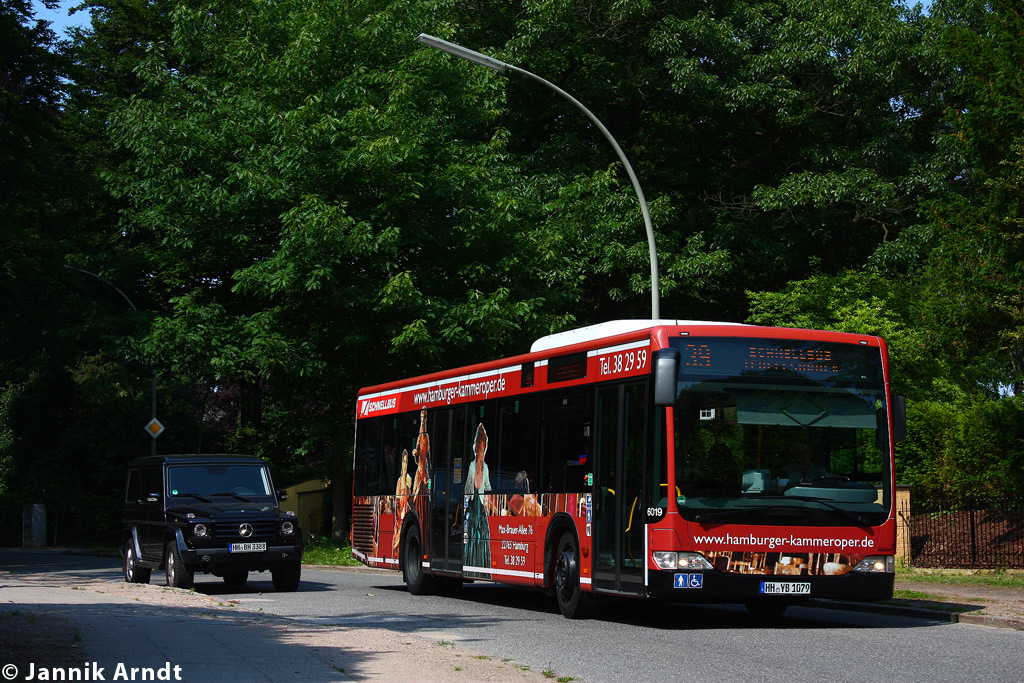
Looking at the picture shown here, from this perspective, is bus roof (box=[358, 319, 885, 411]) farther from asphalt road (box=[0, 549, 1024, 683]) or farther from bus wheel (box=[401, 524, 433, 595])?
asphalt road (box=[0, 549, 1024, 683])

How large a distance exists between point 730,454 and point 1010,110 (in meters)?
9.86

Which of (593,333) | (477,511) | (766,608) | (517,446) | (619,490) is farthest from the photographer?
(477,511)

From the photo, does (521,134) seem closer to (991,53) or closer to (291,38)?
(291,38)

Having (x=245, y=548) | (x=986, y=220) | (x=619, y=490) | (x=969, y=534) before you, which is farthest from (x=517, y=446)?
(x=969, y=534)

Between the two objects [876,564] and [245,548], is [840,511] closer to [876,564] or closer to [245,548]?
[876,564]

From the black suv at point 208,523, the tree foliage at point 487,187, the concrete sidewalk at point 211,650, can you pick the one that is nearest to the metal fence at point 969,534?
the tree foliage at point 487,187

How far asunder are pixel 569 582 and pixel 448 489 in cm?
424

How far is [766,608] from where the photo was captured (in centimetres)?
1603

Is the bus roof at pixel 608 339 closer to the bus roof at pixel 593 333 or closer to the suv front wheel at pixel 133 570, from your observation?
the bus roof at pixel 593 333

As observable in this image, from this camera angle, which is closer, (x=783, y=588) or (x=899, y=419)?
(x=783, y=588)

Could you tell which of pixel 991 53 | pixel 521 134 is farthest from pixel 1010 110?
pixel 521 134

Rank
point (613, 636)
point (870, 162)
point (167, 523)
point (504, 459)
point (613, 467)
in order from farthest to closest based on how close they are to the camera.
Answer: point (870, 162) < point (167, 523) < point (504, 459) < point (613, 467) < point (613, 636)

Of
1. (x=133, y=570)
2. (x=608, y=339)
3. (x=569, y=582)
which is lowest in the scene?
(x=133, y=570)

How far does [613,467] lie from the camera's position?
1461 centimetres
